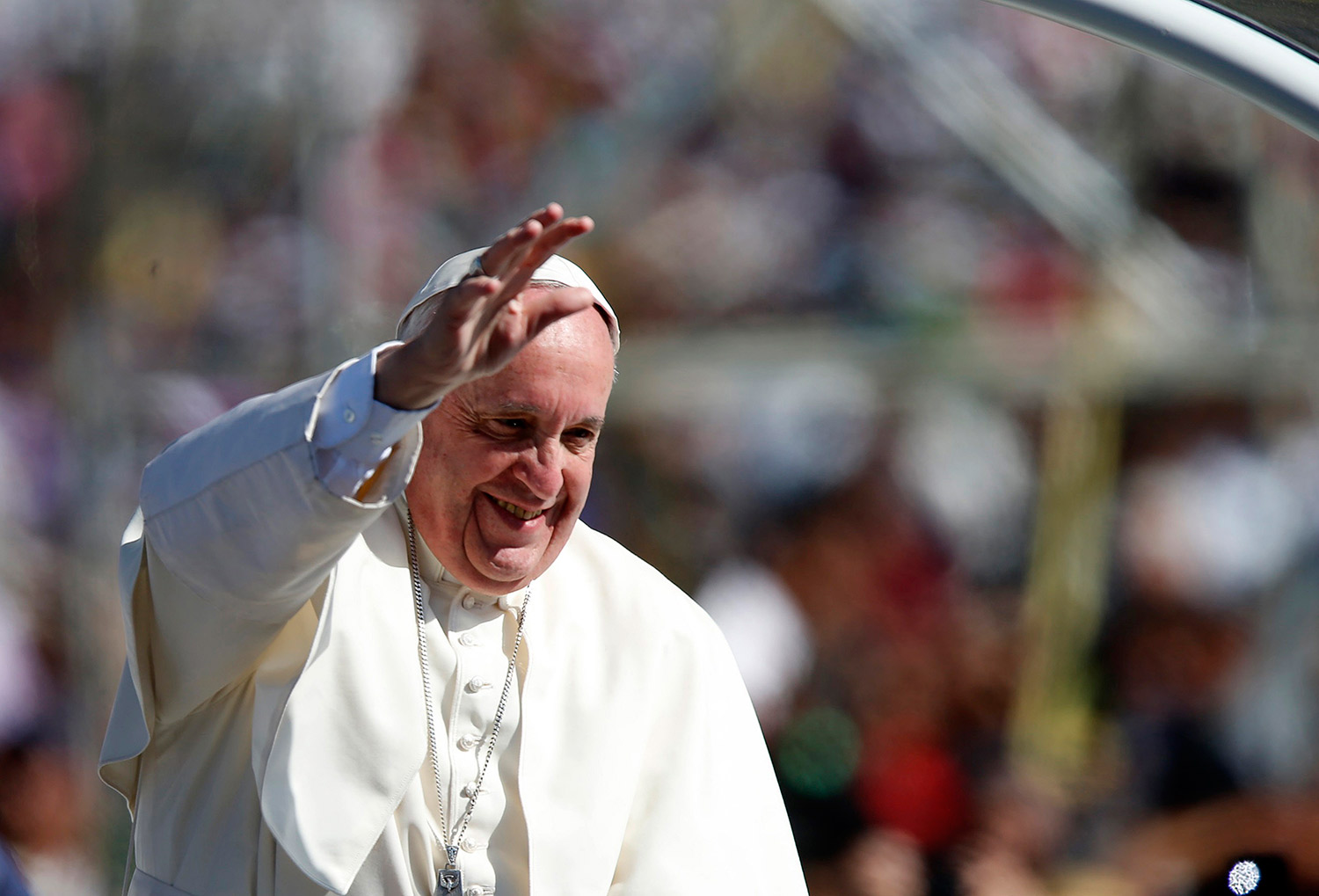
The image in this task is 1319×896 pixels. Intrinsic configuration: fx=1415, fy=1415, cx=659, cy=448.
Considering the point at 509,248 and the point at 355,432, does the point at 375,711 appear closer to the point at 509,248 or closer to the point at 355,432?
the point at 355,432

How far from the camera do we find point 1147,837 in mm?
4770

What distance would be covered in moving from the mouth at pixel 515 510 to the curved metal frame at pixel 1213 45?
3.34ft

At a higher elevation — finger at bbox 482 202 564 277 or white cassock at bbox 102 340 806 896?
finger at bbox 482 202 564 277

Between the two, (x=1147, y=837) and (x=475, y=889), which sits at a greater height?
(x=475, y=889)

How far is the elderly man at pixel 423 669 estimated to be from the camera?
1.85 meters

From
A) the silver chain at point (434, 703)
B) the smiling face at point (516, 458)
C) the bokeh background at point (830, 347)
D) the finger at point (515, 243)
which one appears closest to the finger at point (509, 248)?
the finger at point (515, 243)

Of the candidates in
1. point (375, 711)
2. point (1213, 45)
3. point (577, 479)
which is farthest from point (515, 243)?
point (1213, 45)

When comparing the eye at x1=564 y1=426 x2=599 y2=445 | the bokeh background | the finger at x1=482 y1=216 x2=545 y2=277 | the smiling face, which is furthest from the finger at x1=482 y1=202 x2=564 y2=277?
the bokeh background

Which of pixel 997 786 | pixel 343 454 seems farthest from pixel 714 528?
pixel 343 454

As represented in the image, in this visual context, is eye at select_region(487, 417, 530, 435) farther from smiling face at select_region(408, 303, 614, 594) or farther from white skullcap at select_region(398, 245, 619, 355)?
white skullcap at select_region(398, 245, 619, 355)

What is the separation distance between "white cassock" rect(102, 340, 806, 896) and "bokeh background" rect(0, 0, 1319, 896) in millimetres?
2601

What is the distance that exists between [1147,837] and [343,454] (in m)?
3.85

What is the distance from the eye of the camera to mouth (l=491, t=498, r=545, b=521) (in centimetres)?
219

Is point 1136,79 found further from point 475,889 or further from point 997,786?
point 475,889
